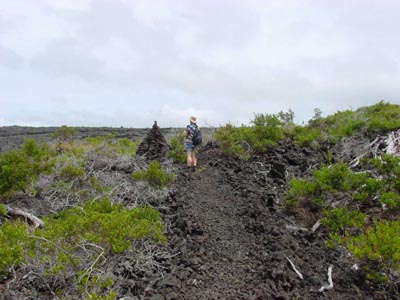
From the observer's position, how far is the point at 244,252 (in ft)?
17.3

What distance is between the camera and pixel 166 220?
632 cm

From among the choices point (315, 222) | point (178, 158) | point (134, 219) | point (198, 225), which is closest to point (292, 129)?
point (178, 158)

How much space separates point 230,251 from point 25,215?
301cm

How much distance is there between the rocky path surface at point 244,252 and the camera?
14.4 ft

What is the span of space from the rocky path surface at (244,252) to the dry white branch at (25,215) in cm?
191

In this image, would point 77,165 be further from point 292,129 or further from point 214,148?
point 292,129

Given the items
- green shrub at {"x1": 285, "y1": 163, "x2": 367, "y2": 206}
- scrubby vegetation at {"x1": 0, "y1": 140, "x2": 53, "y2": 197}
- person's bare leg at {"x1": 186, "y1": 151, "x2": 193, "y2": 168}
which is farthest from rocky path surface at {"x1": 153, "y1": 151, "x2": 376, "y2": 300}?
scrubby vegetation at {"x1": 0, "y1": 140, "x2": 53, "y2": 197}

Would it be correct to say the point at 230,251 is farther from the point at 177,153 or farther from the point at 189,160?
the point at 177,153

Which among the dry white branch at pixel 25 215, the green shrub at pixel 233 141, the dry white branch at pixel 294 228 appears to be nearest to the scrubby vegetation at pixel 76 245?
the dry white branch at pixel 25 215

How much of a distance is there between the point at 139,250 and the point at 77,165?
3.76 meters

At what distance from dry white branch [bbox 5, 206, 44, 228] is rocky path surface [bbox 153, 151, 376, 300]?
191cm

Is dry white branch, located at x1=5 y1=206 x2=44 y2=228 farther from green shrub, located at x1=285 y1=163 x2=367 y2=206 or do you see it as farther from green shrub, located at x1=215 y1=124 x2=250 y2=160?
green shrub, located at x1=215 y1=124 x2=250 y2=160

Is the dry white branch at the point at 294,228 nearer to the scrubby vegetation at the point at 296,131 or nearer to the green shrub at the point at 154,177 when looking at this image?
the green shrub at the point at 154,177

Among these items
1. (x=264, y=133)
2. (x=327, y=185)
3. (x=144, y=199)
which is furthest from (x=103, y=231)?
(x=264, y=133)
